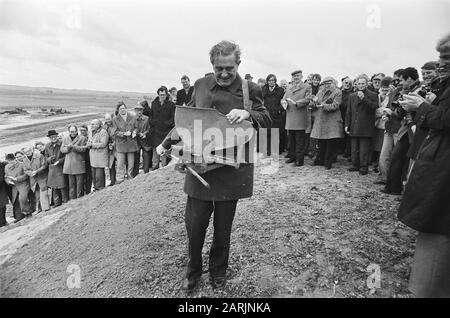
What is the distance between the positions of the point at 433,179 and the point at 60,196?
30.4 feet

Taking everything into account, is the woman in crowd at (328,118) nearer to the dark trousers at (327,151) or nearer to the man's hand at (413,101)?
the dark trousers at (327,151)

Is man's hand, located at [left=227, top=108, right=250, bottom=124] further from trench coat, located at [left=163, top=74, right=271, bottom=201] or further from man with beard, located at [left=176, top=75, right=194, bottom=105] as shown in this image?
man with beard, located at [left=176, top=75, right=194, bottom=105]

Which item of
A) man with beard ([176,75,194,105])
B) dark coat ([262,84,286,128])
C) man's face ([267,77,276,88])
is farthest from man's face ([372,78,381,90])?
man with beard ([176,75,194,105])

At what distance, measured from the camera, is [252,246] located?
13.6 ft

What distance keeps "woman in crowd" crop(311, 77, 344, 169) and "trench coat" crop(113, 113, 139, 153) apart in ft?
14.7

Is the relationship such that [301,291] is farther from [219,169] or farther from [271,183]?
[271,183]

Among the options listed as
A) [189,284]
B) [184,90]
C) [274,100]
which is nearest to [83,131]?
[184,90]

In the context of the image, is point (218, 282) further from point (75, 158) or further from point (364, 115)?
point (75, 158)

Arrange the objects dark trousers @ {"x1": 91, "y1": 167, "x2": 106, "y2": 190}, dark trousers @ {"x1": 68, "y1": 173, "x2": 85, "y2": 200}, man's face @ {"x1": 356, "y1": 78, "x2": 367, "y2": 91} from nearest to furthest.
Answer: man's face @ {"x1": 356, "y1": 78, "x2": 367, "y2": 91}
dark trousers @ {"x1": 91, "y1": 167, "x2": 106, "y2": 190}
dark trousers @ {"x1": 68, "y1": 173, "x2": 85, "y2": 200}

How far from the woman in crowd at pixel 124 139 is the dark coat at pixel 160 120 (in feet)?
1.52

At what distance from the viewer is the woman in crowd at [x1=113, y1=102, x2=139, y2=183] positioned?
8.69m

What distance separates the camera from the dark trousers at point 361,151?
689 cm

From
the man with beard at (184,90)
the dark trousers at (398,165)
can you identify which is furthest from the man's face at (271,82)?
the dark trousers at (398,165)

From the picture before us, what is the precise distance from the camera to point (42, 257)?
5.10 meters
